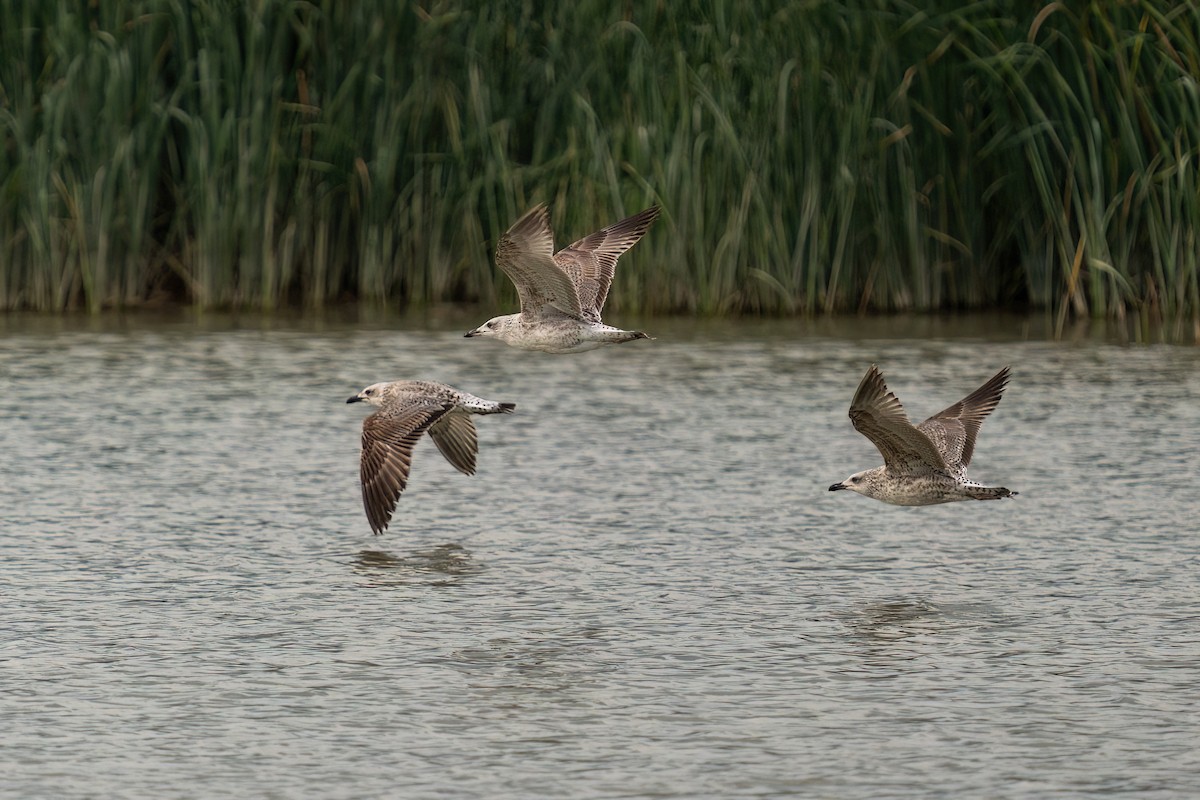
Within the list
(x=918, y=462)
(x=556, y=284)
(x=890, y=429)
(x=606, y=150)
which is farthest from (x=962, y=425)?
(x=606, y=150)

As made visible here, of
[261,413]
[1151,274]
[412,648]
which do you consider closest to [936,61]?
[1151,274]

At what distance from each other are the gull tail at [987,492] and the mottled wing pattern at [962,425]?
0.12 meters

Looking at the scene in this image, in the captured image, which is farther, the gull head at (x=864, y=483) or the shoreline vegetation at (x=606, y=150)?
the shoreline vegetation at (x=606, y=150)

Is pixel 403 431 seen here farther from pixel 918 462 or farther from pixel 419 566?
pixel 918 462

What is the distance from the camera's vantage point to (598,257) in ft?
28.0

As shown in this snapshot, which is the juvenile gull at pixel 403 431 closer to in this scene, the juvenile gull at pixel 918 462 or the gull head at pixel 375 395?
the gull head at pixel 375 395

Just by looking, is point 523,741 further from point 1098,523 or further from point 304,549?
point 1098,523

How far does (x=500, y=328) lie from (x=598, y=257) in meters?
0.52

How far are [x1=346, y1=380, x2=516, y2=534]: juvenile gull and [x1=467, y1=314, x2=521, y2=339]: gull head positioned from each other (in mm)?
339

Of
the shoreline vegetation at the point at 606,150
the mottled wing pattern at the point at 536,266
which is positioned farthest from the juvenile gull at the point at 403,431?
the shoreline vegetation at the point at 606,150

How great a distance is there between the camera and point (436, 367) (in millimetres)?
11633

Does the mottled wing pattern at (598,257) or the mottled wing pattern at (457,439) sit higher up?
the mottled wing pattern at (598,257)

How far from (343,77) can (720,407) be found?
438 cm

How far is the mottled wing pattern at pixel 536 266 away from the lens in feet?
25.5
